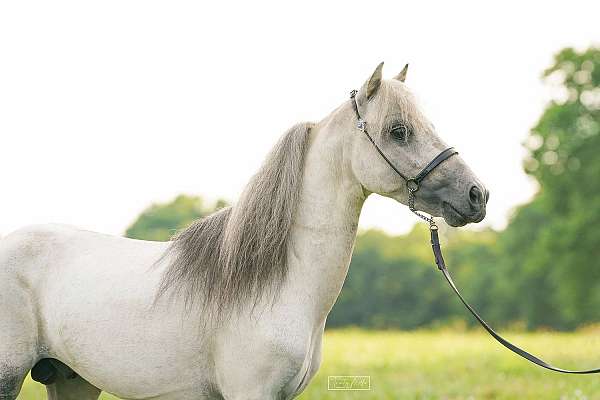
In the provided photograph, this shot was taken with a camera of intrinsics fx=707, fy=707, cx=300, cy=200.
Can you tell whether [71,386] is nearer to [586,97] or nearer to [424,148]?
Answer: [424,148]

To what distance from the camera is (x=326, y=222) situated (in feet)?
13.0

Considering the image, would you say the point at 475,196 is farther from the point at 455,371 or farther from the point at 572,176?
the point at 572,176

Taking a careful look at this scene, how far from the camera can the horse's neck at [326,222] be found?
3.93 m

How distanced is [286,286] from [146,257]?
100 cm

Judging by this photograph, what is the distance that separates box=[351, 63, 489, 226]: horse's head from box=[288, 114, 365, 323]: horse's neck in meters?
0.12

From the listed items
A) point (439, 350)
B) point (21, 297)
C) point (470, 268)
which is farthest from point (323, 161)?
point (470, 268)

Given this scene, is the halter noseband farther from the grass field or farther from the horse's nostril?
the grass field

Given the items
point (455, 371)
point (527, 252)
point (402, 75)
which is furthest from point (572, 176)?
point (402, 75)

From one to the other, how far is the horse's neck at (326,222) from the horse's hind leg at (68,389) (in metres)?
1.95

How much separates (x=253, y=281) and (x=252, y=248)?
18 cm

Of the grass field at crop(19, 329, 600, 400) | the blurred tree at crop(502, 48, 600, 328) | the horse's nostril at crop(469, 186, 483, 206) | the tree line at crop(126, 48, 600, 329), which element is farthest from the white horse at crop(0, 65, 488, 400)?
the blurred tree at crop(502, 48, 600, 328)

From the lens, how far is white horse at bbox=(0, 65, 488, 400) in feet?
12.3

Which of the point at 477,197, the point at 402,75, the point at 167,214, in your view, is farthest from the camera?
the point at 167,214

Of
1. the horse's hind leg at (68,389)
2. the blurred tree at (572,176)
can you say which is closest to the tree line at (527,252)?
the blurred tree at (572,176)
